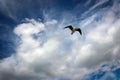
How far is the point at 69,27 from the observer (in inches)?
2163

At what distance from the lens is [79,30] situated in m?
56.4

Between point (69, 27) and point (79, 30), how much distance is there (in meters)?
3.34
